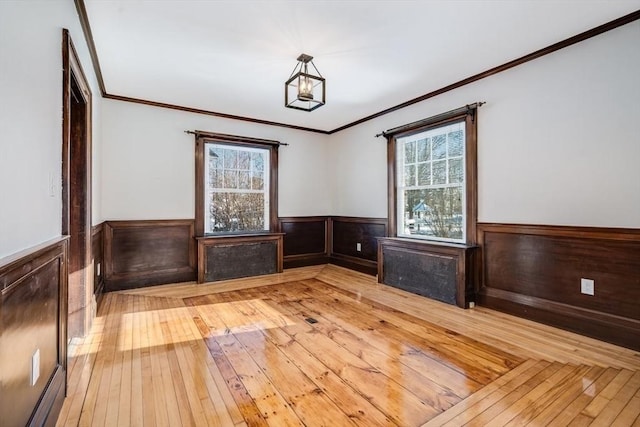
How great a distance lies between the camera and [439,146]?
12.6 ft

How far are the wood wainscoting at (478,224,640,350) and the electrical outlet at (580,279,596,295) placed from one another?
22 mm

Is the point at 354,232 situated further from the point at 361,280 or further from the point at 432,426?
the point at 432,426

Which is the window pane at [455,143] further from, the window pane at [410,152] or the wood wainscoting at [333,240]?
the wood wainscoting at [333,240]

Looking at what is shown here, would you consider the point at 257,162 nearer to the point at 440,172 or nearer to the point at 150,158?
the point at 150,158

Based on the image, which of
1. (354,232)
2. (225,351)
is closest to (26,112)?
(225,351)

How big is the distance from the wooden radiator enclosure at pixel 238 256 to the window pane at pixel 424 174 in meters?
2.29

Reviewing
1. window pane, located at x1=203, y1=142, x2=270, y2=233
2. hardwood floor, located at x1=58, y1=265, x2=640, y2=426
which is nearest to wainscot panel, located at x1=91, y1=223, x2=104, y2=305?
hardwood floor, located at x1=58, y1=265, x2=640, y2=426

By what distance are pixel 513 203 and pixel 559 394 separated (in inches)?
71.7

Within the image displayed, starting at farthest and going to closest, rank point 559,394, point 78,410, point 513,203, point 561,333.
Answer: point 513,203 → point 561,333 → point 559,394 → point 78,410

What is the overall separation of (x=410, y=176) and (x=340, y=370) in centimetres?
291

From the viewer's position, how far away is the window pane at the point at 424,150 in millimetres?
3988

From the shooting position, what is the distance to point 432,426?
59.2 inches

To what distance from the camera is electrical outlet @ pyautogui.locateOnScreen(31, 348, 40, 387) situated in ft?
4.06

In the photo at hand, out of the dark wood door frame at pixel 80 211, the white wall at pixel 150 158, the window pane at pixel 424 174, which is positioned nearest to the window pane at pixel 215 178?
the white wall at pixel 150 158
